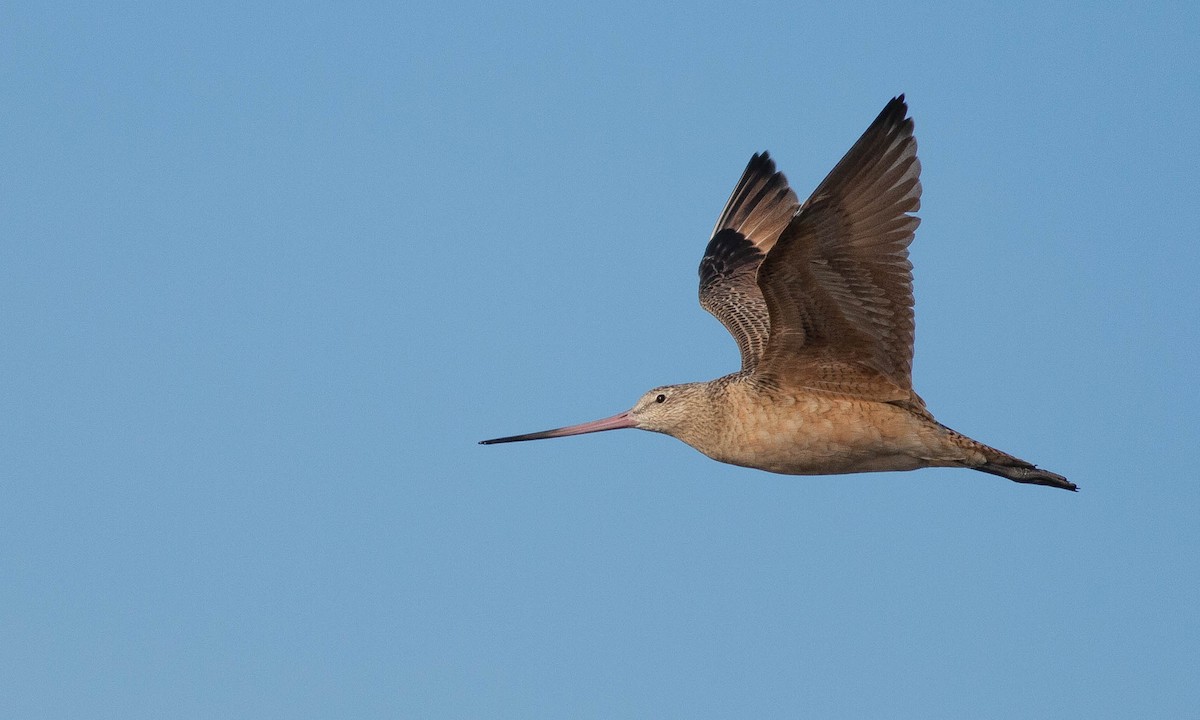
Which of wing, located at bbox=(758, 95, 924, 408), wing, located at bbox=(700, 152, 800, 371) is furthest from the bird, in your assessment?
wing, located at bbox=(700, 152, 800, 371)

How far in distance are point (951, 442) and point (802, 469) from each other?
112 cm

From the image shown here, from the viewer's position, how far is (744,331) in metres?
13.9

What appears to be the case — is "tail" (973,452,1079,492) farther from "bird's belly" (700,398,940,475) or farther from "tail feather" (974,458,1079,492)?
"bird's belly" (700,398,940,475)

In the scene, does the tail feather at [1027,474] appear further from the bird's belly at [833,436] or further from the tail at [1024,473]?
the bird's belly at [833,436]

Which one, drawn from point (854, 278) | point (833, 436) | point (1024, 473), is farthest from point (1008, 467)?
point (854, 278)

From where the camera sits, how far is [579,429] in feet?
43.7

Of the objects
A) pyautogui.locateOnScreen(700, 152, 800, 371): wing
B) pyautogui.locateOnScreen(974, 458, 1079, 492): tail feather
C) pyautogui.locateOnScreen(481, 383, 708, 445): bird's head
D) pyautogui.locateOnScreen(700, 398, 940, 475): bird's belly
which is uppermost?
pyautogui.locateOnScreen(700, 152, 800, 371): wing

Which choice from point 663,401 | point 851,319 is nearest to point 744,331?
point 663,401

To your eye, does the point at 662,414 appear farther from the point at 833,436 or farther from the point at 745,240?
the point at 745,240

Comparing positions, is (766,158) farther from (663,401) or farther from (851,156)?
(851,156)

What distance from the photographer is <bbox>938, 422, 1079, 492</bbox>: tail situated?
11773 millimetres

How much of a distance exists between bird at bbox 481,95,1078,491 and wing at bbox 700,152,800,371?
1.83 metres

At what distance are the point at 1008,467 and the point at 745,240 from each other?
493cm

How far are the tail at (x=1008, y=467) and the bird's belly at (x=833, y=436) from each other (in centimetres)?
28
